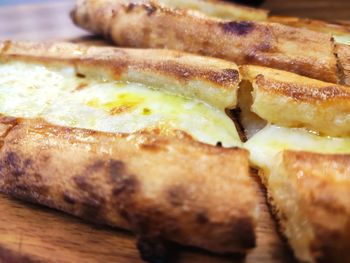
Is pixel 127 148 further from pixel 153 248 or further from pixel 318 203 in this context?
pixel 318 203

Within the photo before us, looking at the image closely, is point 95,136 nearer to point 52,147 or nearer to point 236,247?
point 52,147

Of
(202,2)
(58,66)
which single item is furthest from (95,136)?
(202,2)

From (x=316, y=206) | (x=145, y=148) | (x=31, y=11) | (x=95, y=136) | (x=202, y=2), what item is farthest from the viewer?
(x=31, y=11)

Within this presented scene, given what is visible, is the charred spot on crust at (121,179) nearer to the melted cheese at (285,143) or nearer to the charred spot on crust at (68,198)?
the charred spot on crust at (68,198)

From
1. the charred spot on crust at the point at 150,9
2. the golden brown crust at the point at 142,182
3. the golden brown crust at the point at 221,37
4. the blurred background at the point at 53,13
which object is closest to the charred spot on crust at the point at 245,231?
the golden brown crust at the point at 142,182

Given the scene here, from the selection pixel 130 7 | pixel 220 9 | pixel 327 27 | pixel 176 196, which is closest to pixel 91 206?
pixel 176 196

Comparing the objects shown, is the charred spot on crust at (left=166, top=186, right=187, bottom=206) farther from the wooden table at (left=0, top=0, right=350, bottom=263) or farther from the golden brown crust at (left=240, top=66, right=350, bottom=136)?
the golden brown crust at (left=240, top=66, right=350, bottom=136)

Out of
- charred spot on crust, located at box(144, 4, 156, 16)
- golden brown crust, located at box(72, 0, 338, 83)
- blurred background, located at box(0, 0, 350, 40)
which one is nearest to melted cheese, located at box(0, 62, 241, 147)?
golden brown crust, located at box(72, 0, 338, 83)
